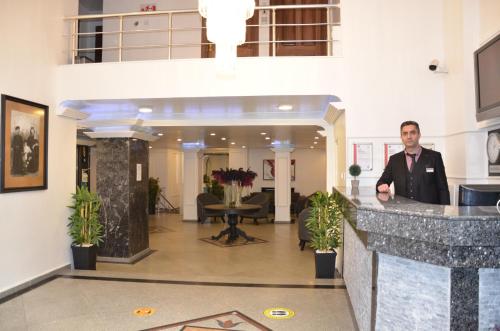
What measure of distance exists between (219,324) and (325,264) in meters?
1.88

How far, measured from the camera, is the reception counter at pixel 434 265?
1.64 metres

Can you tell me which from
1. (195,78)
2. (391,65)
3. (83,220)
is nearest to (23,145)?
(83,220)

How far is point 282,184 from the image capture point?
445 inches

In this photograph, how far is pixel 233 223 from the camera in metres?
8.59

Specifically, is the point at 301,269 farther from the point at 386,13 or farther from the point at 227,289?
the point at 386,13

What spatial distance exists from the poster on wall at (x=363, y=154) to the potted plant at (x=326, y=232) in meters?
0.58

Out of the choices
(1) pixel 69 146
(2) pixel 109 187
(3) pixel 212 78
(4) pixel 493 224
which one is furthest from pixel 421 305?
(2) pixel 109 187

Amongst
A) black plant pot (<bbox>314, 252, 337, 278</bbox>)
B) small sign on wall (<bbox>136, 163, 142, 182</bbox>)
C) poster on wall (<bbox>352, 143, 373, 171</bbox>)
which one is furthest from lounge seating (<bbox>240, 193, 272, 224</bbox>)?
poster on wall (<bbox>352, 143, 373, 171</bbox>)

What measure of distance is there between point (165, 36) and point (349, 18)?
4.01 metres

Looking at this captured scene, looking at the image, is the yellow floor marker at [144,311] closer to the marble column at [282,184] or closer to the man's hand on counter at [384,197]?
the man's hand on counter at [384,197]

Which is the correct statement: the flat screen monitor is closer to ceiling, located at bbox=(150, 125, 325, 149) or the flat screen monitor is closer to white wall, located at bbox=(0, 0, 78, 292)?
white wall, located at bbox=(0, 0, 78, 292)

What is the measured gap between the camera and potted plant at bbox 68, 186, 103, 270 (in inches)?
Answer: 212

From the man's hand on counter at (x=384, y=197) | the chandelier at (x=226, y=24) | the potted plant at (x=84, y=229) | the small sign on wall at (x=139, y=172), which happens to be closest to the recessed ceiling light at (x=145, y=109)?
the small sign on wall at (x=139, y=172)

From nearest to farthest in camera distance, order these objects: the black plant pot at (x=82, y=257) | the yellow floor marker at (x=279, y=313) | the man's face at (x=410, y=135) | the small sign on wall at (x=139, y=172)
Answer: the man's face at (x=410, y=135) → the yellow floor marker at (x=279, y=313) → the black plant pot at (x=82, y=257) → the small sign on wall at (x=139, y=172)
